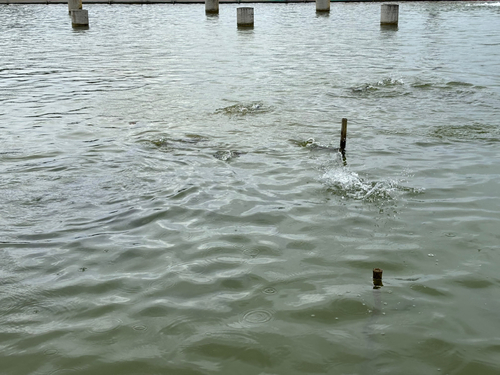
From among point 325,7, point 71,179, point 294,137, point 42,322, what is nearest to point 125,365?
point 42,322

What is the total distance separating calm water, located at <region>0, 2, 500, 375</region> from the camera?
4.08 m

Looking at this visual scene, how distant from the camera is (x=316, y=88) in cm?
1358

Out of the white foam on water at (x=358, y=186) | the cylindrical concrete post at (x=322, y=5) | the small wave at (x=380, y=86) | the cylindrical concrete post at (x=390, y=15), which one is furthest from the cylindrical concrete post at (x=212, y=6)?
the white foam on water at (x=358, y=186)

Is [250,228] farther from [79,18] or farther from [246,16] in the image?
[79,18]

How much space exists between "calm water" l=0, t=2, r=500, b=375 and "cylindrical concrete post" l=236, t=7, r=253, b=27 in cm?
1669

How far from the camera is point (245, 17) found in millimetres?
29656

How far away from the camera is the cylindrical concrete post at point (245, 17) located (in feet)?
97.0

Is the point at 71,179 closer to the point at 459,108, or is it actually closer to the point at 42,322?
the point at 42,322

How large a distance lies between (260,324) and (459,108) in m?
8.18

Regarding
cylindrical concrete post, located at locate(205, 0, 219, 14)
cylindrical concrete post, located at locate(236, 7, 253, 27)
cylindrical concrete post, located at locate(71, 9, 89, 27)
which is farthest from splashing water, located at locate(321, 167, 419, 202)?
cylindrical concrete post, located at locate(205, 0, 219, 14)

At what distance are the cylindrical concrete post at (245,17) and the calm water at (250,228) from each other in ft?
54.7

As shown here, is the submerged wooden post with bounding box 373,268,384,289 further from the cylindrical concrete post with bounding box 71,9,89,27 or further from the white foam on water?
the cylindrical concrete post with bounding box 71,9,89,27

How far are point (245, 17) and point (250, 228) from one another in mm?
25566

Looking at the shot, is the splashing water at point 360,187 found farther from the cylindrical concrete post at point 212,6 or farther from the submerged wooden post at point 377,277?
the cylindrical concrete post at point 212,6
